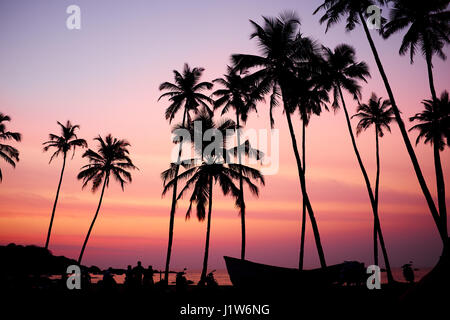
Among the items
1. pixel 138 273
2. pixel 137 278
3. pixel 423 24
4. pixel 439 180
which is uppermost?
pixel 423 24

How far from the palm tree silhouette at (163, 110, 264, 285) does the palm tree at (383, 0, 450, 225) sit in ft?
46.0

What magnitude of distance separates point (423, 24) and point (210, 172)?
61.0ft

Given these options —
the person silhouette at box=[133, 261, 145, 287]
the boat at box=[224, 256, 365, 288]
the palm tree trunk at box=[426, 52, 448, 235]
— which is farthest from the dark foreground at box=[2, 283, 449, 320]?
the palm tree trunk at box=[426, 52, 448, 235]

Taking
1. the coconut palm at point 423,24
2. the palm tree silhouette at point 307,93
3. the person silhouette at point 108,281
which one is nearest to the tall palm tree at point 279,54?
the palm tree silhouette at point 307,93

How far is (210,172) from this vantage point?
27578mm

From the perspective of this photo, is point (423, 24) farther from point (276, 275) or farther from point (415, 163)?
point (276, 275)

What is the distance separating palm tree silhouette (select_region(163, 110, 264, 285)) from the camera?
2689 cm

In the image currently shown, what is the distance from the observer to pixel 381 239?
2728cm

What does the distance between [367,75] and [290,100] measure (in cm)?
750

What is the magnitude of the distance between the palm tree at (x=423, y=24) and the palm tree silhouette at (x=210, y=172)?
1401 centimetres

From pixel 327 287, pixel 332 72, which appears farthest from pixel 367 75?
pixel 327 287

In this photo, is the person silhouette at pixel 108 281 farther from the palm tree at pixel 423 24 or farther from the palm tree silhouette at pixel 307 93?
the palm tree at pixel 423 24
